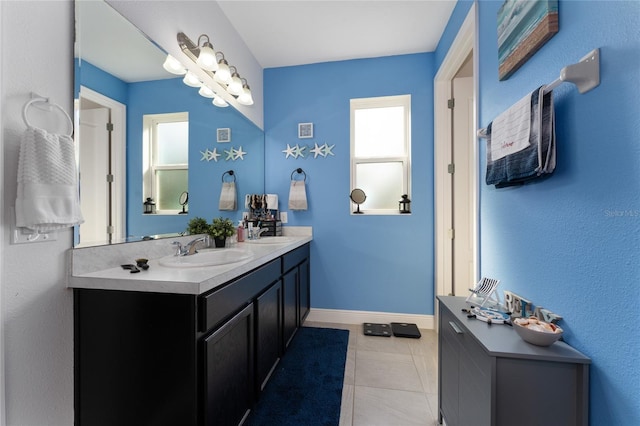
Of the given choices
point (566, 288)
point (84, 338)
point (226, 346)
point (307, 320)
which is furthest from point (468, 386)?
point (307, 320)

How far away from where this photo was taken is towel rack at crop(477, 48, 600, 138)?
0.74 meters

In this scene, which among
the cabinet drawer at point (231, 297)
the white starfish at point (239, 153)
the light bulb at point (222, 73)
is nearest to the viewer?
the cabinet drawer at point (231, 297)

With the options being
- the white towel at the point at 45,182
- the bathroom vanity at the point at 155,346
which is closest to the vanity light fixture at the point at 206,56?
the white towel at the point at 45,182

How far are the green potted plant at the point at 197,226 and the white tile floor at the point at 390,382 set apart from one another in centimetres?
142

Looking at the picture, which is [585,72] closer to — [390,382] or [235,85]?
[390,382]

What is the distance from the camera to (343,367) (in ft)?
6.14

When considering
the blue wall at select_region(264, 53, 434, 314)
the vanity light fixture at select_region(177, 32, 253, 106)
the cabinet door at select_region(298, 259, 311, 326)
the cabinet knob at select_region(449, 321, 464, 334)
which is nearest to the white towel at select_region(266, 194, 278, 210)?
the blue wall at select_region(264, 53, 434, 314)

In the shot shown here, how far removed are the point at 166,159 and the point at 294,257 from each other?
3.81 feet

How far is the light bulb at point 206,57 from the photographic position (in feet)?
5.66

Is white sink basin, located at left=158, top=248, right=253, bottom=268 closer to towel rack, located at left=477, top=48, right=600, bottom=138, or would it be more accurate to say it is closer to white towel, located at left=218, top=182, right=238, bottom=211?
white towel, located at left=218, top=182, right=238, bottom=211

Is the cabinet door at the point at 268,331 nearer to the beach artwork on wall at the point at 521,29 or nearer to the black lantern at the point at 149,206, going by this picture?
the black lantern at the point at 149,206

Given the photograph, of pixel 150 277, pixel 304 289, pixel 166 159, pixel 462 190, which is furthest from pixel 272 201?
pixel 462 190

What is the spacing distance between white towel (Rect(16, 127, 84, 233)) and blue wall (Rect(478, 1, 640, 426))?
5.60 feet

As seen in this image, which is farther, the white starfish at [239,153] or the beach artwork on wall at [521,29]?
the white starfish at [239,153]
